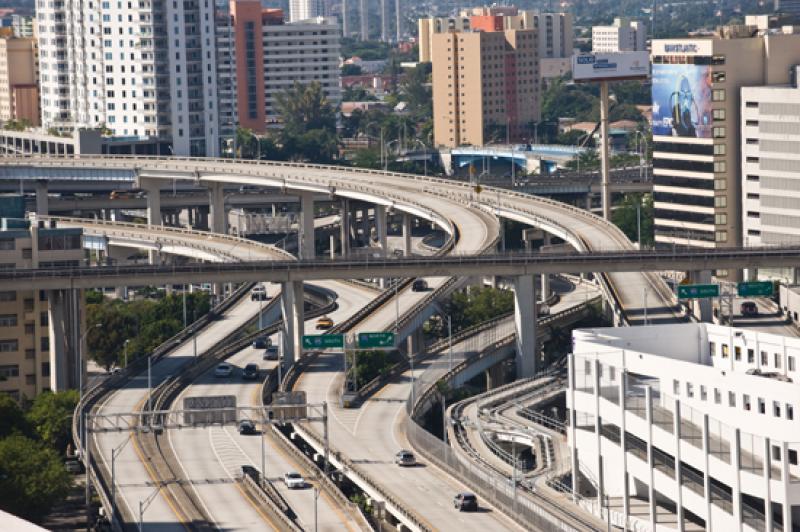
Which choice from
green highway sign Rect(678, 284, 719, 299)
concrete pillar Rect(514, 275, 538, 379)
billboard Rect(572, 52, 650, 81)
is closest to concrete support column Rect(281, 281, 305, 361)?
concrete pillar Rect(514, 275, 538, 379)

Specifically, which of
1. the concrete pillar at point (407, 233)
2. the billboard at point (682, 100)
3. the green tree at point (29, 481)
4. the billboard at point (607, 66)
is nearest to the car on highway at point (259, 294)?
the concrete pillar at point (407, 233)

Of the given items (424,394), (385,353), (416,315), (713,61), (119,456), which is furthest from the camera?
(713,61)

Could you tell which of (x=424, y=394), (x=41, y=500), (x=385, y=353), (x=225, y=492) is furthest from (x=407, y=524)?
(x=385, y=353)

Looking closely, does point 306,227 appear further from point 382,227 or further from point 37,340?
point 37,340

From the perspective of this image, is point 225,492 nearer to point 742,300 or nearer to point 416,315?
point 416,315

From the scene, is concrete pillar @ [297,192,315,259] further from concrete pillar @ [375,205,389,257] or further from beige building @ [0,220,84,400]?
beige building @ [0,220,84,400]

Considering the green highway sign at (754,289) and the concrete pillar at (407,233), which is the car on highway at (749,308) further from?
the concrete pillar at (407,233)

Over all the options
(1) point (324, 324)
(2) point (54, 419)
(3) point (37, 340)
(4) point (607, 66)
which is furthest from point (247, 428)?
(4) point (607, 66)
